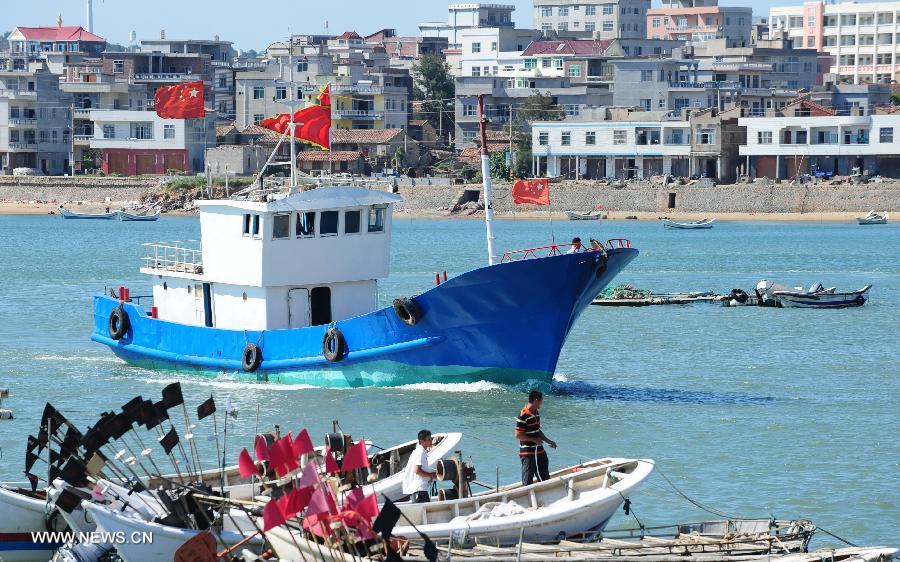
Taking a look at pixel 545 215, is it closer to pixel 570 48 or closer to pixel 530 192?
pixel 570 48

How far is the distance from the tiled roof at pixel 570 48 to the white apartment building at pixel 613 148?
598 inches

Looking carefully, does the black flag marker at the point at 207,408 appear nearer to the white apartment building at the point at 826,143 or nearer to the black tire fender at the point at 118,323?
the black tire fender at the point at 118,323

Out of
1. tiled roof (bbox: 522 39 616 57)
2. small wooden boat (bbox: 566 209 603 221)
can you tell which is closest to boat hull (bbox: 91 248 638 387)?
small wooden boat (bbox: 566 209 603 221)

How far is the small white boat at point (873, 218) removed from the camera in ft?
285

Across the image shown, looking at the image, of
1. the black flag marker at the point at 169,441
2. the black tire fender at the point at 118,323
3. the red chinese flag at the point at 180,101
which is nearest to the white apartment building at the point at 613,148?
the black tire fender at the point at 118,323

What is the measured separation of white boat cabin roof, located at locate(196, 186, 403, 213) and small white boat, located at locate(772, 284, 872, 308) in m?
21.3

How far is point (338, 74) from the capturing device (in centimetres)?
10631

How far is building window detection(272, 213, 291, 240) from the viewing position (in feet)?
86.3

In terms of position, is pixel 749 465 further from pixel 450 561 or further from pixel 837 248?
pixel 837 248

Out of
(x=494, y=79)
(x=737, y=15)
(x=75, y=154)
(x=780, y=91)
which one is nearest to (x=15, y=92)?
(x=75, y=154)

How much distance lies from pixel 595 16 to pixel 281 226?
11891cm

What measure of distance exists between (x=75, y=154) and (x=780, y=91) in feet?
146

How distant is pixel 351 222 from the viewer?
88.4 feet

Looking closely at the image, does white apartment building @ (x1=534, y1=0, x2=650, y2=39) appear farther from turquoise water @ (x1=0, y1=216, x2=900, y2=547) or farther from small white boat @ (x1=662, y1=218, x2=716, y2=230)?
turquoise water @ (x1=0, y1=216, x2=900, y2=547)
